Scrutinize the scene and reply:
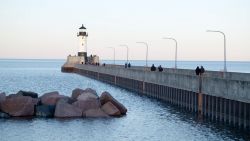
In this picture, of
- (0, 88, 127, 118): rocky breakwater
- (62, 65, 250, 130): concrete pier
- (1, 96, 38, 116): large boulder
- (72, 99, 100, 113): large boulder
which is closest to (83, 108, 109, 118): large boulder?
(0, 88, 127, 118): rocky breakwater

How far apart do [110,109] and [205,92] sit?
7964 mm

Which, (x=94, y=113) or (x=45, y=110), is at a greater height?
(x=45, y=110)

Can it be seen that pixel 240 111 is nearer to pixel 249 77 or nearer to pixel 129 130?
pixel 129 130

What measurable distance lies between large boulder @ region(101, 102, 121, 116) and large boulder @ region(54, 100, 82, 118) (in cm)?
242

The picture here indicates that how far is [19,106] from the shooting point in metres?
40.6

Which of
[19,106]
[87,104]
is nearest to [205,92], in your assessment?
[87,104]

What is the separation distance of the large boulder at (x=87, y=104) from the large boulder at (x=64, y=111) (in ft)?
1.89

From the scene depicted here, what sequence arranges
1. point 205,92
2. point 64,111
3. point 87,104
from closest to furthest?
point 64,111, point 205,92, point 87,104

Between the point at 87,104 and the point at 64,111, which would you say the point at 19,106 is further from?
the point at 87,104

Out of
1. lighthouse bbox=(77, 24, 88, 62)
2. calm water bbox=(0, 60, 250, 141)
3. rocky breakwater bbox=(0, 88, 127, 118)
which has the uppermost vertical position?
lighthouse bbox=(77, 24, 88, 62)

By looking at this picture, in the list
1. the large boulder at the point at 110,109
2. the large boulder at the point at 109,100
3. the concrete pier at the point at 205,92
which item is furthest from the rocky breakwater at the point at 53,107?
the concrete pier at the point at 205,92

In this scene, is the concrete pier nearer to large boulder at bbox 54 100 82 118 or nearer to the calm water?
the calm water

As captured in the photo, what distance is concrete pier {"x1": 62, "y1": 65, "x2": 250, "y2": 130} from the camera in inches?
1314

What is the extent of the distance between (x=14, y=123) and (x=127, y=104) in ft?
60.6
